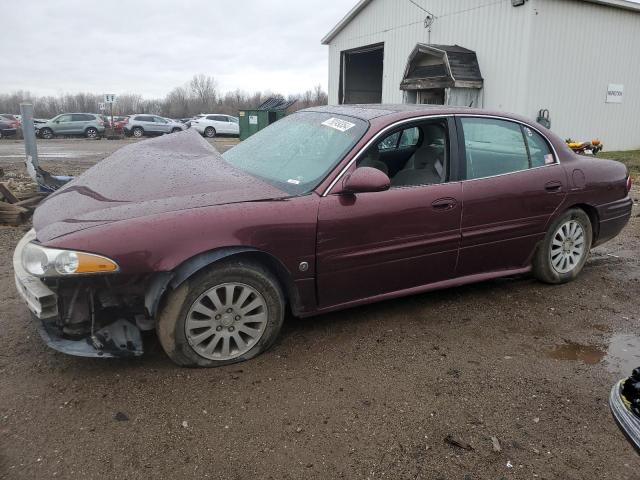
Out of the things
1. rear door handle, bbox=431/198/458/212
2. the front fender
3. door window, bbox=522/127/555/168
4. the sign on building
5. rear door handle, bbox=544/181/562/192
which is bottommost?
the front fender

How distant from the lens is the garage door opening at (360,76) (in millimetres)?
21234

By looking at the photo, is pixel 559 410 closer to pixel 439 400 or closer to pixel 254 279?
pixel 439 400

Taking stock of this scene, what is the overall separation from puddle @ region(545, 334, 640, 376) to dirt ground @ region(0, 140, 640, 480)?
14 millimetres

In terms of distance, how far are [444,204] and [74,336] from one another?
256 cm

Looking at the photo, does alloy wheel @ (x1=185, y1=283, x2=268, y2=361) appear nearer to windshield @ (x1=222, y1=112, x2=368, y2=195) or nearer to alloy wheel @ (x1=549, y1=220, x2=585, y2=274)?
windshield @ (x1=222, y1=112, x2=368, y2=195)

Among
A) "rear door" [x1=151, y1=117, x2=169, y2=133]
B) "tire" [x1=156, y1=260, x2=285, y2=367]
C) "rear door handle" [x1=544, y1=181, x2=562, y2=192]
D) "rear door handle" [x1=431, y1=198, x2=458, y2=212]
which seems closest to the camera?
"tire" [x1=156, y1=260, x2=285, y2=367]

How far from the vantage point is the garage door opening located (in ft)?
→ 69.7

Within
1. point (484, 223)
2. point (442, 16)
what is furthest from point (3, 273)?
point (442, 16)

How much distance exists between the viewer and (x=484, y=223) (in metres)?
3.86

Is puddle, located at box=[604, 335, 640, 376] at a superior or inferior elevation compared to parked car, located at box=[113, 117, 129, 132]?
inferior

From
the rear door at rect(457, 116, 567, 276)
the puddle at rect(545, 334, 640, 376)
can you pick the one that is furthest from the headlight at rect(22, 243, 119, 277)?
the puddle at rect(545, 334, 640, 376)

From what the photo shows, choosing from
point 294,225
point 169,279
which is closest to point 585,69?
point 294,225

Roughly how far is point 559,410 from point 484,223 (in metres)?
1.53

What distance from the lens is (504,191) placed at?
3.93m
